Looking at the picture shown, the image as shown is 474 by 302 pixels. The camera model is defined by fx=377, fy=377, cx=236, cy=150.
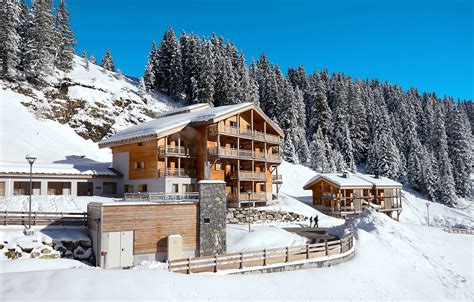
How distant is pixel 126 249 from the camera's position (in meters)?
23.1

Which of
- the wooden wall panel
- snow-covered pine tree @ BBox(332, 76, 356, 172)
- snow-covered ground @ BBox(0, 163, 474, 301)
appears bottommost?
snow-covered ground @ BBox(0, 163, 474, 301)

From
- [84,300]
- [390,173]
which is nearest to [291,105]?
[390,173]

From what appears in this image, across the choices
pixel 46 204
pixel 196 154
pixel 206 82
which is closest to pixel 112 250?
pixel 46 204

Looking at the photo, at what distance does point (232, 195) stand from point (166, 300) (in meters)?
27.3

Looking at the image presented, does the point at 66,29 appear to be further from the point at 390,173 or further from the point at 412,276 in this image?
the point at 412,276

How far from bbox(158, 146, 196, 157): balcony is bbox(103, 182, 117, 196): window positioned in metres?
7.21

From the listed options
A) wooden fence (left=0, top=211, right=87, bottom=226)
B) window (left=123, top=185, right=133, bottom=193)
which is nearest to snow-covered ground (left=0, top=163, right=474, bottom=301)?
wooden fence (left=0, top=211, right=87, bottom=226)

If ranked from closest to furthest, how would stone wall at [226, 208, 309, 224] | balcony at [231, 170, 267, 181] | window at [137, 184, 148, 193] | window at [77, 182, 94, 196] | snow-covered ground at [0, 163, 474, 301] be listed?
snow-covered ground at [0, 163, 474, 301], stone wall at [226, 208, 309, 224], window at [77, 182, 94, 196], window at [137, 184, 148, 193], balcony at [231, 170, 267, 181]

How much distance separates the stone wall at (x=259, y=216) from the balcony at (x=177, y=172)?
5495 mm

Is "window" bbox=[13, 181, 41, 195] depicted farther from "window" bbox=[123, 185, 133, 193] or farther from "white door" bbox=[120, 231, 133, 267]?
"white door" bbox=[120, 231, 133, 267]

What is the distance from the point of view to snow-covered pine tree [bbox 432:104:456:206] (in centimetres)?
7181

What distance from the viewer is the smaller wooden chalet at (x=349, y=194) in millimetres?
50438

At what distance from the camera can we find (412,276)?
23188 mm

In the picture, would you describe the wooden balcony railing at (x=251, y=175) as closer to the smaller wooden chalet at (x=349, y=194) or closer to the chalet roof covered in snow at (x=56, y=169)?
the smaller wooden chalet at (x=349, y=194)
